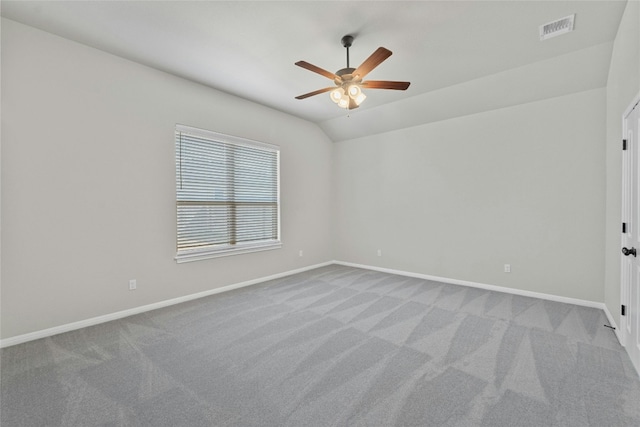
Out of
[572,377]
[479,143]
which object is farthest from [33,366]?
[479,143]

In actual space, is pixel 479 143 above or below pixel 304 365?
above

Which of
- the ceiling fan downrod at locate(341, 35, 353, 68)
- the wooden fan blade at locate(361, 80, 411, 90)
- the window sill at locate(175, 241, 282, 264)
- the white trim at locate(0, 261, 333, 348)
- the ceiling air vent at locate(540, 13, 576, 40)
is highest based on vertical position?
the ceiling air vent at locate(540, 13, 576, 40)

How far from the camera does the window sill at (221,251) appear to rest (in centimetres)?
387

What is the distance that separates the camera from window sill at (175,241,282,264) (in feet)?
12.7

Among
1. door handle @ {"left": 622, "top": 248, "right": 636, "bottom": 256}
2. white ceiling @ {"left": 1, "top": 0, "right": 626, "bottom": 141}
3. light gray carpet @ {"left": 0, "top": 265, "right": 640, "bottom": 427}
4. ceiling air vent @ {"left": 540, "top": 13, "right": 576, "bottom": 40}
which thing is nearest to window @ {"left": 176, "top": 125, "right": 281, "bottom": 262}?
white ceiling @ {"left": 1, "top": 0, "right": 626, "bottom": 141}

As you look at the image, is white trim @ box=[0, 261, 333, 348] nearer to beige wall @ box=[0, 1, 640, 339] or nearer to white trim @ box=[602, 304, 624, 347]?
beige wall @ box=[0, 1, 640, 339]

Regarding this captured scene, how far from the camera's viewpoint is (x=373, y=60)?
2447mm

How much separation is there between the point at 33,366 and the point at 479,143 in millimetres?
5804

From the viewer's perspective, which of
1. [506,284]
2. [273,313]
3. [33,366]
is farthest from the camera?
[506,284]

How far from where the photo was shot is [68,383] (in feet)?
6.80

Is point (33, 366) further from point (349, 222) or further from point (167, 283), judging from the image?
point (349, 222)

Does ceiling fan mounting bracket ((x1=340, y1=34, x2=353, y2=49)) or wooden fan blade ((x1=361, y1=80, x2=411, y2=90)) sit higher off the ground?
ceiling fan mounting bracket ((x1=340, y1=34, x2=353, y2=49))

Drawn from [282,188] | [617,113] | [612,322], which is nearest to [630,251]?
[612,322]

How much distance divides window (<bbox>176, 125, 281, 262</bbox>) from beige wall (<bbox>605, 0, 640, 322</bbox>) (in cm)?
441
